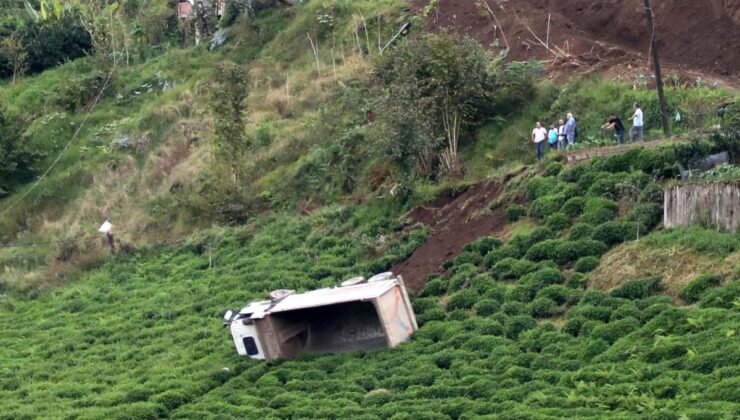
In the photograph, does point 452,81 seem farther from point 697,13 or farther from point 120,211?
point 120,211

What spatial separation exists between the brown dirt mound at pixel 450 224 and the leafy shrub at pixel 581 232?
3022mm

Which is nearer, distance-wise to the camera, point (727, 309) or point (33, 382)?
point (727, 309)

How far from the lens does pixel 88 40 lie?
6769cm

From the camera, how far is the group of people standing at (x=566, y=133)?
36.4 metres

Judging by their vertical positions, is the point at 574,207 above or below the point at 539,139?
below

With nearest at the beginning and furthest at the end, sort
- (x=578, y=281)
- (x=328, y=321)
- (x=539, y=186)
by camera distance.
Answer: (x=578, y=281)
(x=328, y=321)
(x=539, y=186)

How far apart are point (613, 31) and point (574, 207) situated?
13.7 metres

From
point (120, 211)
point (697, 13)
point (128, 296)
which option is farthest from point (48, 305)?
point (697, 13)

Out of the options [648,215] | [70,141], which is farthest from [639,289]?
[70,141]

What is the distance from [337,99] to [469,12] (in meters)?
6.12

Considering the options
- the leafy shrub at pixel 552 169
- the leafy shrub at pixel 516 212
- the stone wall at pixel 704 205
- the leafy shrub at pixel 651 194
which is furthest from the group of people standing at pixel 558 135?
the stone wall at pixel 704 205

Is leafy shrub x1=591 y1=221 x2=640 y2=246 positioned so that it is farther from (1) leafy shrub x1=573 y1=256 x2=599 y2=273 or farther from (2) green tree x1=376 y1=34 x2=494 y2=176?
(2) green tree x1=376 y1=34 x2=494 y2=176

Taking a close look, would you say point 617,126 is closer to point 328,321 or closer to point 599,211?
point 599,211

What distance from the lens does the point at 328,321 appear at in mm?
34094
